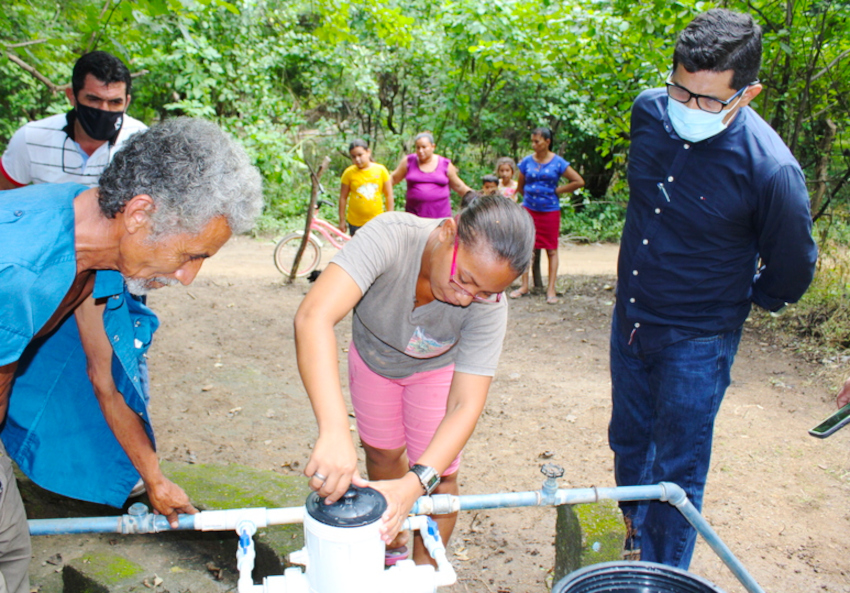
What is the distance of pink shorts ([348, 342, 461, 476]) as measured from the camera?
7.98ft

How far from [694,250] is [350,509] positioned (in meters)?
1.56

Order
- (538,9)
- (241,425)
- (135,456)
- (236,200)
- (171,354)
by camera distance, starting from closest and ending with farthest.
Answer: (236,200)
(135,456)
(241,425)
(171,354)
(538,9)

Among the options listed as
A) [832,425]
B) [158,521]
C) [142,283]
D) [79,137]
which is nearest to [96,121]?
[79,137]

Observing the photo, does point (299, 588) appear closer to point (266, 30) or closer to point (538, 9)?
point (538, 9)

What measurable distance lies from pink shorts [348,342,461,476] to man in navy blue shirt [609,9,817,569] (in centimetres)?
73

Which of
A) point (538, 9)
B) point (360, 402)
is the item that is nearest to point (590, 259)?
point (538, 9)

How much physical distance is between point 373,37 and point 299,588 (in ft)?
41.4

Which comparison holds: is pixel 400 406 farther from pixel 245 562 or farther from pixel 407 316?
pixel 245 562

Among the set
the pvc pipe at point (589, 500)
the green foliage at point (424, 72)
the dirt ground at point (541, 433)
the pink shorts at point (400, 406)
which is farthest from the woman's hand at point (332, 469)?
the green foliage at point (424, 72)

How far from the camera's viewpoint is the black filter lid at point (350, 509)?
4.42ft

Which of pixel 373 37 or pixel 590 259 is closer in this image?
pixel 590 259

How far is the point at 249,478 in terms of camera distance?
2.88 metres

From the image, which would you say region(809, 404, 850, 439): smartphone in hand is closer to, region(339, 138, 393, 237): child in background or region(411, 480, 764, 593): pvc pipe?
region(411, 480, 764, 593): pvc pipe

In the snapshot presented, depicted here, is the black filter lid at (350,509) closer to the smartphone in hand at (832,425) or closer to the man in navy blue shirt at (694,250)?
the smartphone in hand at (832,425)
